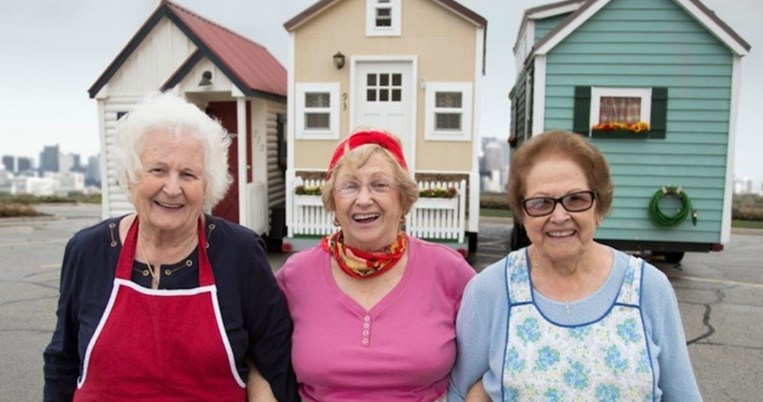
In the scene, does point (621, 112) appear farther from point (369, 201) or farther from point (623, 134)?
point (369, 201)

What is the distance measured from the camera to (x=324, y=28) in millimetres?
9297

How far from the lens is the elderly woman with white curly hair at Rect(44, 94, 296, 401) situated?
6.56ft

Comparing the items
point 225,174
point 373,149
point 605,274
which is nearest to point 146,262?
point 225,174

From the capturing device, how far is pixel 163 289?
2.03 metres

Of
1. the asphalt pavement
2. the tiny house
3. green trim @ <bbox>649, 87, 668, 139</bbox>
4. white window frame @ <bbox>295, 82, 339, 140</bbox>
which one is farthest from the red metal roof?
green trim @ <bbox>649, 87, 668, 139</bbox>

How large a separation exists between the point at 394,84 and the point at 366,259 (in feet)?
24.1

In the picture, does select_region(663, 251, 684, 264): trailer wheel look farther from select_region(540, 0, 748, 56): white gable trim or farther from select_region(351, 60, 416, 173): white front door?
select_region(351, 60, 416, 173): white front door

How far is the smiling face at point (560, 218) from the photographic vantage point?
1.94 m

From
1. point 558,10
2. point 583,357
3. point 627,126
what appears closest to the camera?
point 583,357

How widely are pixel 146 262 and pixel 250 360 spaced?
0.52 m

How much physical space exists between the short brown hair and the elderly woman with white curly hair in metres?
0.93

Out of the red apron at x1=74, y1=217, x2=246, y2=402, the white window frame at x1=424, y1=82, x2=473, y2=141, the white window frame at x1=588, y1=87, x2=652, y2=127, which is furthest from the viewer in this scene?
the white window frame at x1=424, y1=82, x2=473, y2=141

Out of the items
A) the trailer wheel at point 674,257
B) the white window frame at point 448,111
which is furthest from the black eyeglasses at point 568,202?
the trailer wheel at point 674,257

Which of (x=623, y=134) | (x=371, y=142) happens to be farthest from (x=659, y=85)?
(x=371, y=142)
